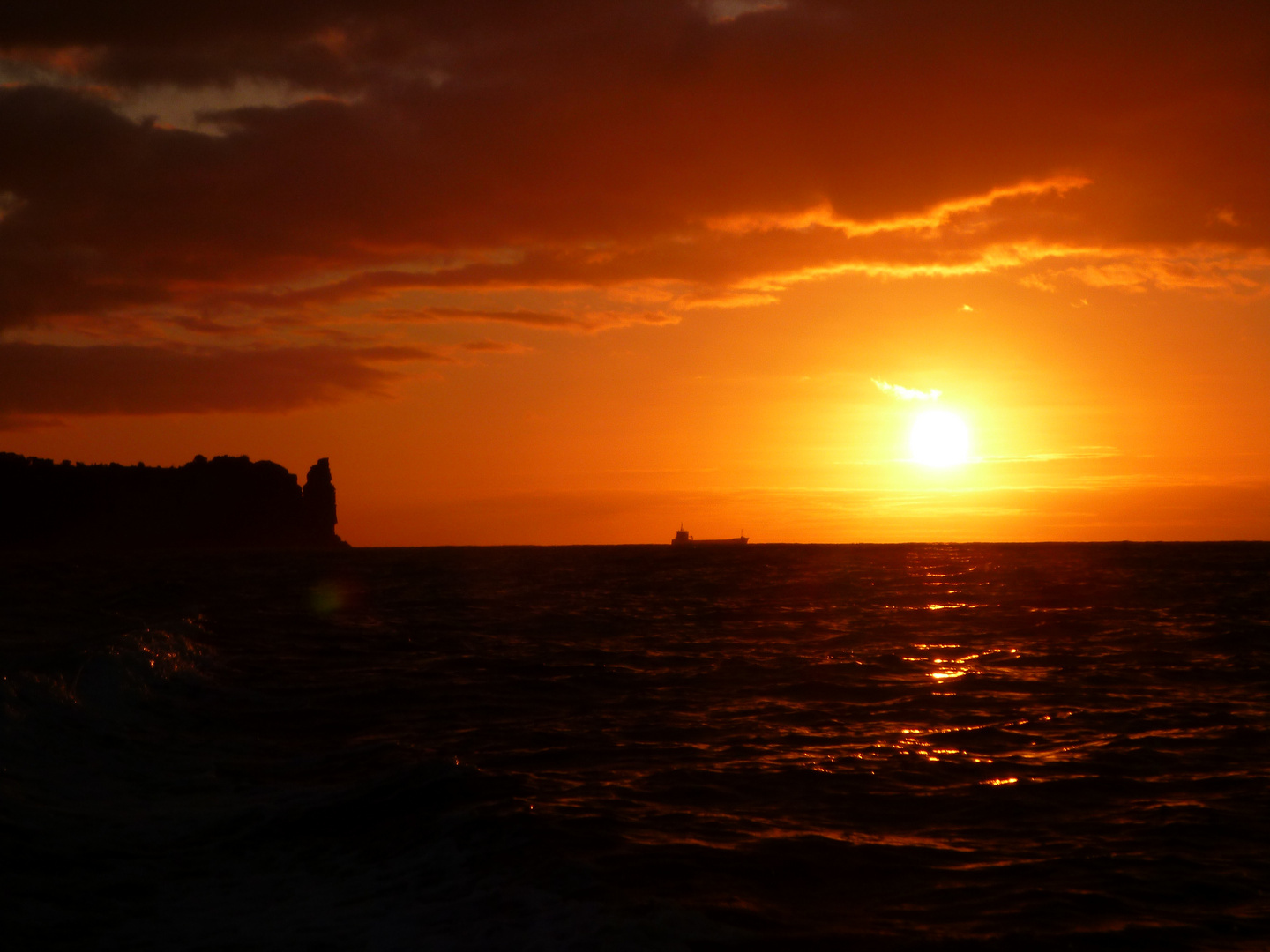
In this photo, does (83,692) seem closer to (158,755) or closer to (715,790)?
(158,755)

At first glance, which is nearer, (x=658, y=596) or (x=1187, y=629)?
(x=1187, y=629)

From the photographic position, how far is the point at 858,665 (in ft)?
83.2

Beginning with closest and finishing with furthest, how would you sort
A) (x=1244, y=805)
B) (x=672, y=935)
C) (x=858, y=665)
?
(x=672, y=935) < (x=1244, y=805) < (x=858, y=665)

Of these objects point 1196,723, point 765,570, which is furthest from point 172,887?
point 765,570

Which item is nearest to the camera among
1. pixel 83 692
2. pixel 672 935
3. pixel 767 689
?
pixel 672 935

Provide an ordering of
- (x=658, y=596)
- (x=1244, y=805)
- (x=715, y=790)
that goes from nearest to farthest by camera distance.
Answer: (x=1244, y=805) < (x=715, y=790) < (x=658, y=596)

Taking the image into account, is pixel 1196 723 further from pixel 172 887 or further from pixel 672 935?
pixel 172 887

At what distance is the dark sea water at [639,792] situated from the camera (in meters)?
9.99

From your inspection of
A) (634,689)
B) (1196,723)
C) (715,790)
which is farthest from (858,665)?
(715,790)

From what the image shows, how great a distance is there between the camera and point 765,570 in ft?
261

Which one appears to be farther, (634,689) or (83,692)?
(634,689)

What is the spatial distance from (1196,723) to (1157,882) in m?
8.63

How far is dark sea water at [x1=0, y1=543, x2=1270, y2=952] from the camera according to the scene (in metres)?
9.99

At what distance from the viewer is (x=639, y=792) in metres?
14.2
